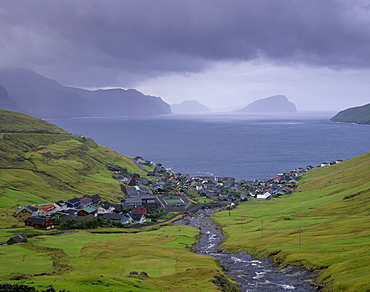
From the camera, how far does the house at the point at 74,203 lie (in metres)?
93.2

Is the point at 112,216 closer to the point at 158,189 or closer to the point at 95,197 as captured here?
the point at 95,197

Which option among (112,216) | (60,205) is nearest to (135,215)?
(112,216)

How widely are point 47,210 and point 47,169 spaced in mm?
44846

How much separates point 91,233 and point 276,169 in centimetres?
13270

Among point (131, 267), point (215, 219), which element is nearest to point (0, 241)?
point (131, 267)

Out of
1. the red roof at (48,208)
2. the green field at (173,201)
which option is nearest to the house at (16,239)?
the red roof at (48,208)

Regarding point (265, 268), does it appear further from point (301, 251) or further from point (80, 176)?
point (80, 176)

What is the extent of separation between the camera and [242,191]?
445 ft

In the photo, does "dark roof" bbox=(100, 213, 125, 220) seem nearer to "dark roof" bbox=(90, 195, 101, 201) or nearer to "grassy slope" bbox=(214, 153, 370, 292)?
"dark roof" bbox=(90, 195, 101, 201)

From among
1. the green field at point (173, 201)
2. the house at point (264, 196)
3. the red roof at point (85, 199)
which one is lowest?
the house at point (264, 196)

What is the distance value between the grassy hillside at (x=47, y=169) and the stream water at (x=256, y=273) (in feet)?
152

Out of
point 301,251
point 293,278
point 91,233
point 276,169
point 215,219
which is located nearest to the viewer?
point 293,278

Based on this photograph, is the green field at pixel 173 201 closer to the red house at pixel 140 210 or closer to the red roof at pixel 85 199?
the red house at pixel 140 210

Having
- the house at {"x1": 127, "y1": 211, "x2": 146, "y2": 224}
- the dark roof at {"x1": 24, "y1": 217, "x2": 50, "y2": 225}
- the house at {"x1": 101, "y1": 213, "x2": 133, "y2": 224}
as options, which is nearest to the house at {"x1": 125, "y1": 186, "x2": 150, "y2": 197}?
the house at {"x1": 127, "y1": 211, "x2": 146, "y2": 224}
